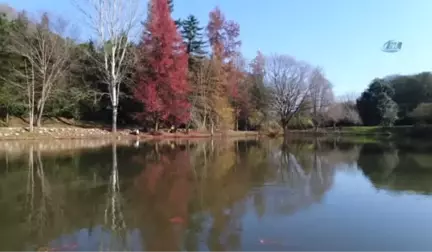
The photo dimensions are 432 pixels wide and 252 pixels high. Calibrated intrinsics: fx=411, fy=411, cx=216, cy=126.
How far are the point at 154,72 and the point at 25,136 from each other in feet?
31.3

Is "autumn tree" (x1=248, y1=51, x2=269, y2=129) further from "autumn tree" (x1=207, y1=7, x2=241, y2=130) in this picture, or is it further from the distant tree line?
the distant tree line

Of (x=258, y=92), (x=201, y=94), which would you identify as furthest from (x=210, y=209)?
(x=258, y=92)

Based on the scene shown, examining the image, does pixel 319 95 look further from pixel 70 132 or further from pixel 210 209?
pixel 210 209

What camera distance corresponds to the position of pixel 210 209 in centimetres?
685

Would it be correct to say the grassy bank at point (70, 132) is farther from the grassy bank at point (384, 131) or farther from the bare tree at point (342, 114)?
the bare tree at point (342, 114)

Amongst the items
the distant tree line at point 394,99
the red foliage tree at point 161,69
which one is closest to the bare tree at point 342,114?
the distant tree line at point 394,99

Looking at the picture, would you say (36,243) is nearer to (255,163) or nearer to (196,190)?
(196,190)

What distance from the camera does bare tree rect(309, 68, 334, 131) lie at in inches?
1870

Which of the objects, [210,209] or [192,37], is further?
[192,37]

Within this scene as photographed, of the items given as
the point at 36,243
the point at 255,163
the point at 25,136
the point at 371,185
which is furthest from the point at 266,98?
the point at 36,243

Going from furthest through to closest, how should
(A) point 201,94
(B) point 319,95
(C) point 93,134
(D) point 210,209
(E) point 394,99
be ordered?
1. (E) point 394,99
2. (B) point 319,95
3. (A) point 201,94
4. (C) point 93,134
5. (D) point 210,209

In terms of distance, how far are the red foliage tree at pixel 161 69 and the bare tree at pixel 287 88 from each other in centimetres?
1745

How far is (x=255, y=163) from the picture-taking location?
14180 millimetres

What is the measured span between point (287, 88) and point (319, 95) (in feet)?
17.1
